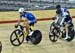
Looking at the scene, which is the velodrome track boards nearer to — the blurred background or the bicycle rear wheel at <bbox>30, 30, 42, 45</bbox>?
the bicycle rear wheel at <bbox>30, 30, 42, 45</bbox>

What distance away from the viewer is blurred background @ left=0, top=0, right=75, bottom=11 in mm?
30263

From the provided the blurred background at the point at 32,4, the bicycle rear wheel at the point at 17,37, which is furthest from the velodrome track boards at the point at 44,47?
the blurred background at the point at 32,4

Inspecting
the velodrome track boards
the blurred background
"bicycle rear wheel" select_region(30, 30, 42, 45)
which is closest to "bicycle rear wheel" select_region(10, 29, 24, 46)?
the velodrome track boards

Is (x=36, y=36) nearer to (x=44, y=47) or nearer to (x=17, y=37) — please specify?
(x=44, y=47)

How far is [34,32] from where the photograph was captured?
13.4m

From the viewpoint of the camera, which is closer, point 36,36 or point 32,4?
point 36,36

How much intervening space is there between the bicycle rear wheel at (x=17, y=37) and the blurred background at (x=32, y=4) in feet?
52.9

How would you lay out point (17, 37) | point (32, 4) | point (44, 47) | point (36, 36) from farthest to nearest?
point (32, 4), point (44, 47), point (36, 36), point (17, 37)

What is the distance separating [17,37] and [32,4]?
18605 mm

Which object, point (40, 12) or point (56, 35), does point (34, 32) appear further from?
point (40, 12)

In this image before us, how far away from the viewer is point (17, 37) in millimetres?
13258

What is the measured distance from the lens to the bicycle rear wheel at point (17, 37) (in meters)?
13.1

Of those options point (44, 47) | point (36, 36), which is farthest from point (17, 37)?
point (44, 47)

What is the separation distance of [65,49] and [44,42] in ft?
6.33
